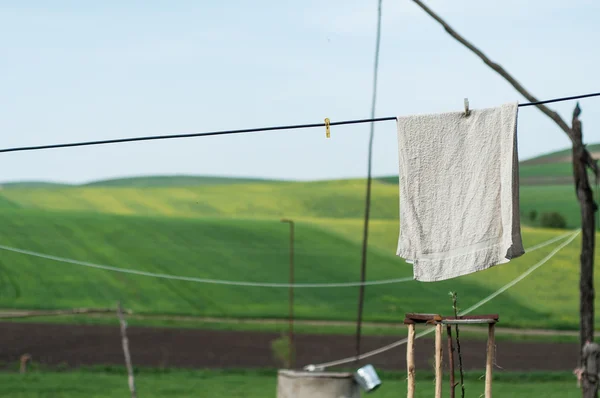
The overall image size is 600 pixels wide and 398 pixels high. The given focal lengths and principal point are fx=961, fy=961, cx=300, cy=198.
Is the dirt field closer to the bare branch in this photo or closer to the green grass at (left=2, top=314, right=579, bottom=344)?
the green grass at (left=2, top=314, right=579, bottom=344)

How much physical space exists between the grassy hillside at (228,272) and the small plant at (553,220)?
257cm

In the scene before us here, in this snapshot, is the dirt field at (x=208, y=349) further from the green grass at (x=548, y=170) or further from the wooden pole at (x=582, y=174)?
the green grass at (x=548, y=170)

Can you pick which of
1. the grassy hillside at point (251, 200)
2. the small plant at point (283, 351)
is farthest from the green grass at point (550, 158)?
the small plant at point (283, 351)

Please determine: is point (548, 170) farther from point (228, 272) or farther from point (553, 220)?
point (228, 272)

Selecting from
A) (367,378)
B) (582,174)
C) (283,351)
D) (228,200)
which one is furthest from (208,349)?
(228,200)

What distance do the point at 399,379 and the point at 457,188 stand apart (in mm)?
11015

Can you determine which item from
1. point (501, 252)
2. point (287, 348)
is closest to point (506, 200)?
point (501, 252)

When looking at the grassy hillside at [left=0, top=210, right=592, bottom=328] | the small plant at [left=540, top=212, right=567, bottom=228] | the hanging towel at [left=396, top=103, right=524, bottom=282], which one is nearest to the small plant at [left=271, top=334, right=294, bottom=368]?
the grassy hillside at [left=0, top=210, right=592, bottom=328]

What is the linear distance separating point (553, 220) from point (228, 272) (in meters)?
11.4

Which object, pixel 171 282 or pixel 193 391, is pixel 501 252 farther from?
pixel 171 282

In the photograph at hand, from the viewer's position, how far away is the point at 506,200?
4.52m

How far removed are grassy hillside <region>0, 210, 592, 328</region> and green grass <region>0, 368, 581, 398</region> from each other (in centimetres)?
581

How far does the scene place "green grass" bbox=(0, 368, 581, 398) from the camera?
510 inches

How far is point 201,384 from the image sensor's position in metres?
14.2
